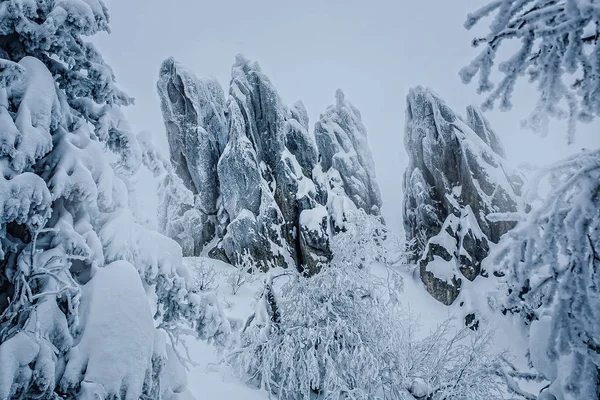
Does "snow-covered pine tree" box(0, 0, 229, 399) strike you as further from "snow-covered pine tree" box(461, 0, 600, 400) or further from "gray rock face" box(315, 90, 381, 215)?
"gray rock face" box(315, 90, 381, 215)

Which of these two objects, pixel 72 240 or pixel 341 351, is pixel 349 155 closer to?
pixel 341 351

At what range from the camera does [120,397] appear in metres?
3.12

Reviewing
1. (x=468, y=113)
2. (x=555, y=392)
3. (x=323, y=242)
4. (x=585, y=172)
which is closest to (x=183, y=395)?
(x=555, y=392)

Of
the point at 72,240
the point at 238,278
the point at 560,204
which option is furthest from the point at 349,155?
the point at 560,204

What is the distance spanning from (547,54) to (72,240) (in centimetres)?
444

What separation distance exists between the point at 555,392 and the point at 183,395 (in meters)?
3.90

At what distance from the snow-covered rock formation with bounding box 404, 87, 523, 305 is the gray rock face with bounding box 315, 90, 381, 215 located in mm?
6056

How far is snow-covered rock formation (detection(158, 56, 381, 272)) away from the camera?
2772cm

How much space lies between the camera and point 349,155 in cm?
3859

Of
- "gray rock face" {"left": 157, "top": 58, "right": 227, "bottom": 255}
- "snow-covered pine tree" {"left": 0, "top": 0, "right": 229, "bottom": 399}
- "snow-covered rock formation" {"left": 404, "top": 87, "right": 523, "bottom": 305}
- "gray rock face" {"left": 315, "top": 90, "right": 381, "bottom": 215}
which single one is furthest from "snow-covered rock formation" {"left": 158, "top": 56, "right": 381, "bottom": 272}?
"snow-covered pine tree" {"left": 0, "top": 0, "right": 229, "bottom": 399}

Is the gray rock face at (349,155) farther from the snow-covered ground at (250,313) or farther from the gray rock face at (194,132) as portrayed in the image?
the gray rock face at (194,132)

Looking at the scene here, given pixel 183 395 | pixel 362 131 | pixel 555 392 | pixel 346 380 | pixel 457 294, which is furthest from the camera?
pixel 362 131

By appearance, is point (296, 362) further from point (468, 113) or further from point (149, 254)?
point (468, 113)

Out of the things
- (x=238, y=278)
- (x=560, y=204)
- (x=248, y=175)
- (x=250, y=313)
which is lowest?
(x=250, y=313)
